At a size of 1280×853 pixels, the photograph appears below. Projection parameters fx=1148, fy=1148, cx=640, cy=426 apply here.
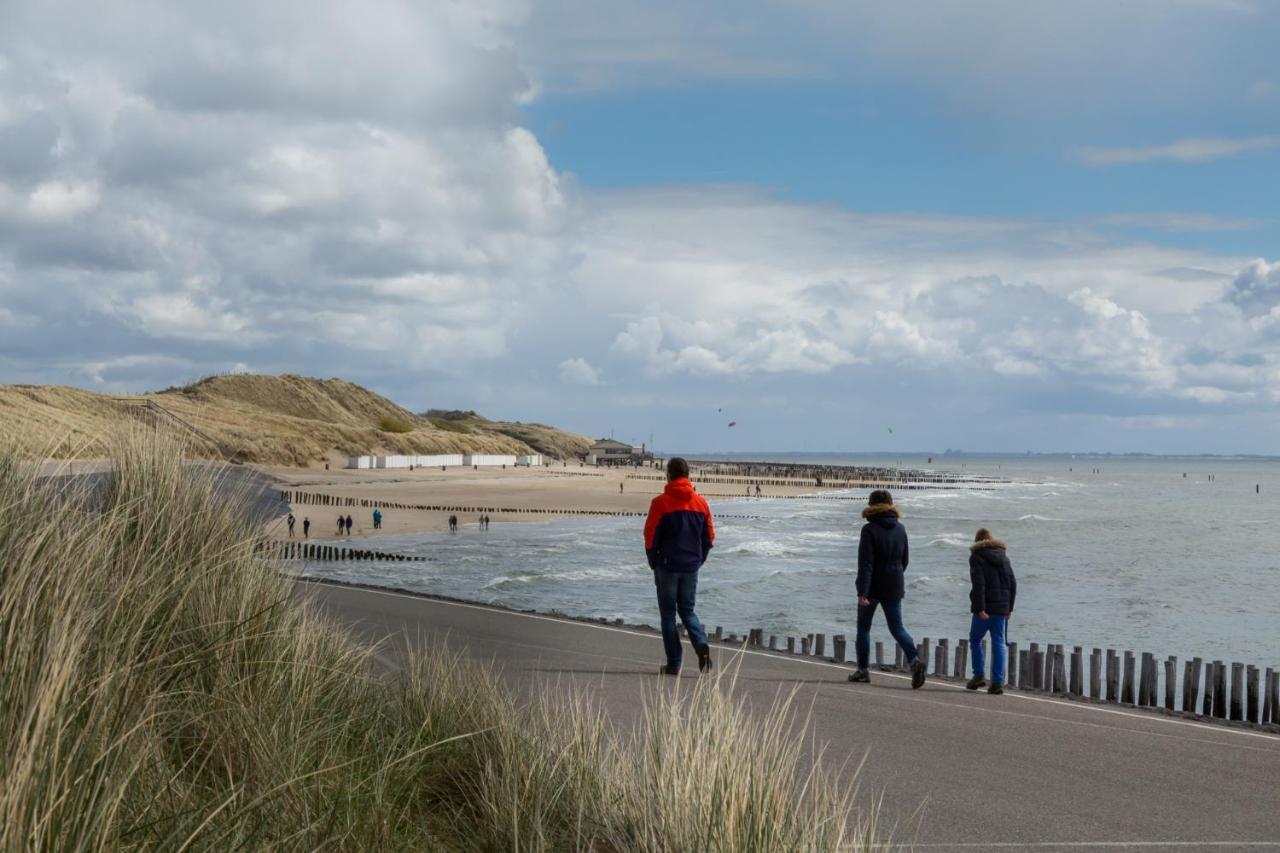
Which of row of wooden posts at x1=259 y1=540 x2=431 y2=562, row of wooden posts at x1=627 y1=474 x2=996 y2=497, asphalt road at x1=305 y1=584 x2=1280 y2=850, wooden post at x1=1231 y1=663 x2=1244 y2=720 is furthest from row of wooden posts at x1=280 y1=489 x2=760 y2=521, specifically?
wooden post at x1=1231 y1=663 x2=1244 y2=720

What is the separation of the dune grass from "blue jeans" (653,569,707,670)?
1.71m

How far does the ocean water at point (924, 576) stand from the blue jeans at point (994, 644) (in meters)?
12.5

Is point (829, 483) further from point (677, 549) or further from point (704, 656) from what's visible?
point (677, 549)

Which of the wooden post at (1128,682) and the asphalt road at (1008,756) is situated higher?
the asphalt road at (1008,756)

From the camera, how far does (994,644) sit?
37.1ft

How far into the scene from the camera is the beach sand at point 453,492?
53812 mm

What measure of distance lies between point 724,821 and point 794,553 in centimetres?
4136

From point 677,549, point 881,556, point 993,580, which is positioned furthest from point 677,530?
point 993,580

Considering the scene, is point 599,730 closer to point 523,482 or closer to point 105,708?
point 105,708

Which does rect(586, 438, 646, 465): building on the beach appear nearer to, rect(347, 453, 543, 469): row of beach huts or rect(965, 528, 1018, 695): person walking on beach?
rect(347, 453, 543, 469): row of beach huts

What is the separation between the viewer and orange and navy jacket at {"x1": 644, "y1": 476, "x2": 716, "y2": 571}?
10.5 meters

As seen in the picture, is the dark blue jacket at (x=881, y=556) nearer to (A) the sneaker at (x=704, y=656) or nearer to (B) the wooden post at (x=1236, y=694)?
(A) the sneaker at (x=704, y=656)

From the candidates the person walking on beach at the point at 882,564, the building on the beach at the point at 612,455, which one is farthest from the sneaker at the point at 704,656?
the building on the beach at the point at 612,455

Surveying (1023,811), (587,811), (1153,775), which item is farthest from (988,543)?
(587,811)
